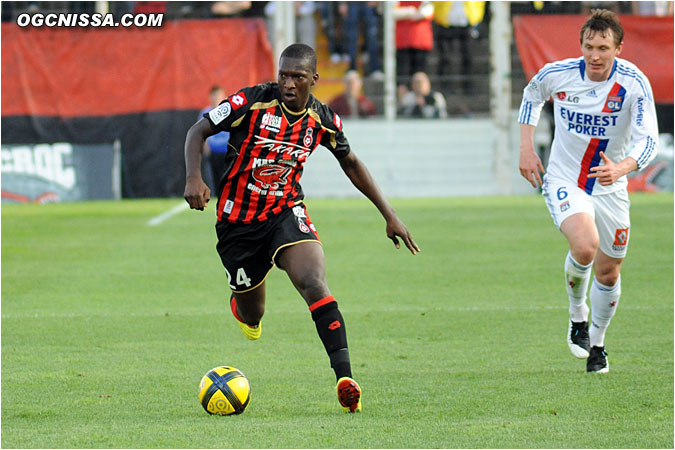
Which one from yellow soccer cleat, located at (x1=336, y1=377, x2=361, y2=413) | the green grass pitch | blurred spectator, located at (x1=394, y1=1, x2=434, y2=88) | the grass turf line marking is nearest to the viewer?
the green grass pitch

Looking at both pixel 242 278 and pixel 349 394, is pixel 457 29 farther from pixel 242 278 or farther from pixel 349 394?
pixel 349 394

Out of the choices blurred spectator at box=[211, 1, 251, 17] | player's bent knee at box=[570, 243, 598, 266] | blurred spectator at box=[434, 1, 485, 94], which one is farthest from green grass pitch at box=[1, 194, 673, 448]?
blurred spectator at box=[211, 1, 251, 17]

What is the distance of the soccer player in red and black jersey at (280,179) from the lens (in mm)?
6281

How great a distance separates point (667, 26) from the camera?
78.5 ft

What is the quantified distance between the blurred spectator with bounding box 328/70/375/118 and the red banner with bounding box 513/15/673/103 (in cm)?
368

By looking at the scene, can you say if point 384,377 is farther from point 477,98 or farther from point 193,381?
point 477,98

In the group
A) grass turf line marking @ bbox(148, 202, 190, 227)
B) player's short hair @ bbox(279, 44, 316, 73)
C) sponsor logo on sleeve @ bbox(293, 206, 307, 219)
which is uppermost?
player's short hair @ bbox(279, 44, 316, 73)

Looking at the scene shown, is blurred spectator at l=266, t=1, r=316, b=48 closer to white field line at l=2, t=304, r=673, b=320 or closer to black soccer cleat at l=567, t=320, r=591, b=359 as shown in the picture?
white field line at l=2, t=304, r=673, b=320

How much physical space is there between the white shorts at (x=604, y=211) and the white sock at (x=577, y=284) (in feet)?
0.90

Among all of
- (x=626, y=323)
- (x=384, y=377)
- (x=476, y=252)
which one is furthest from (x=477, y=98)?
(x=384, y=377)

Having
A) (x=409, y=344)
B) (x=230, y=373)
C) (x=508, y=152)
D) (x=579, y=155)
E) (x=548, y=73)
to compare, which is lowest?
(x=508, y=152)

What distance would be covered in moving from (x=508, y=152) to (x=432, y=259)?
11755 mm

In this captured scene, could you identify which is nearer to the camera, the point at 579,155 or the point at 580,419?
the point at 580,419

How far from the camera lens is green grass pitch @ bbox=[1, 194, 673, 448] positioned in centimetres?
558
